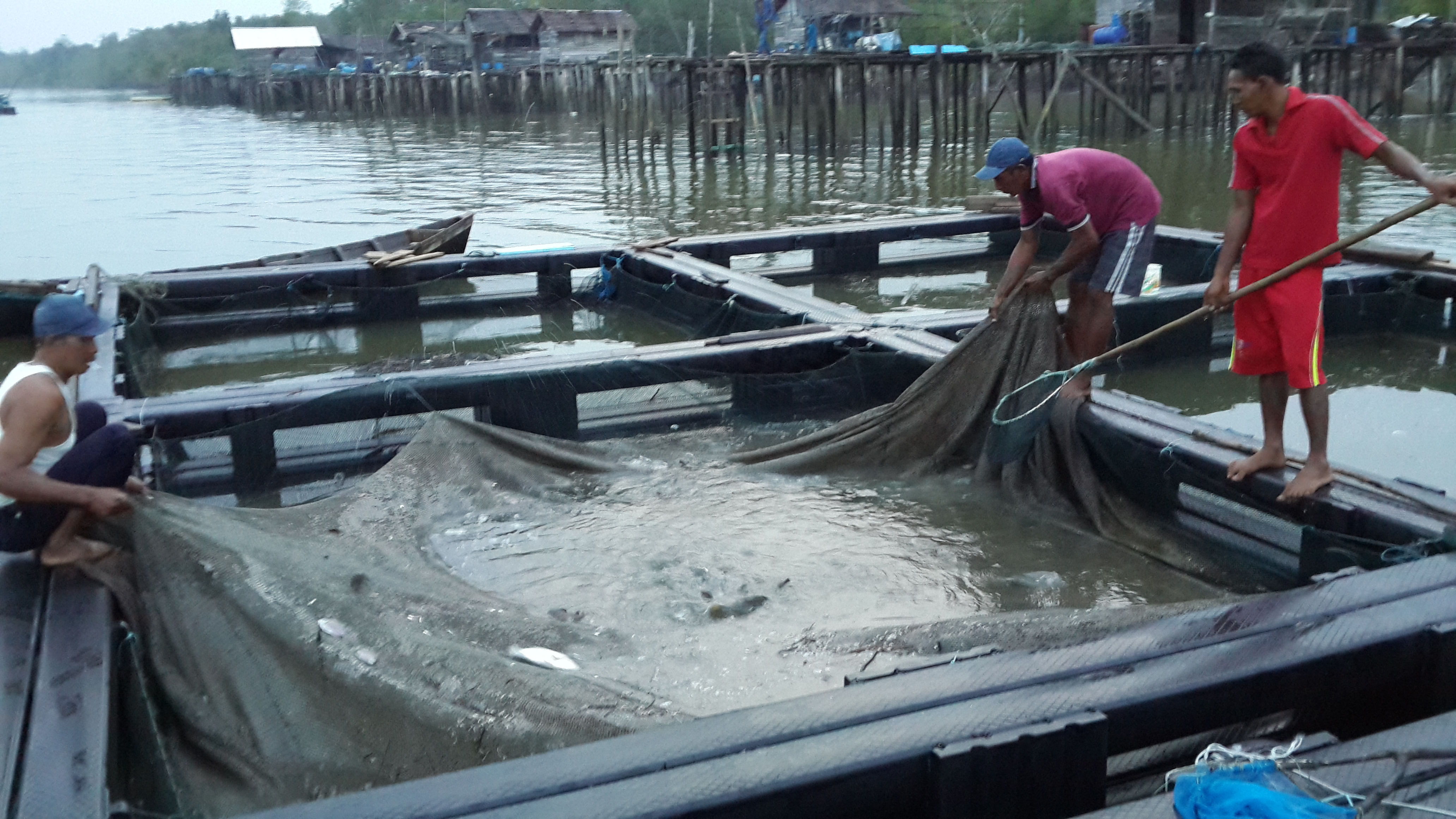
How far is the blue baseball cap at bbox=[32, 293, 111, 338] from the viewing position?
141 inches

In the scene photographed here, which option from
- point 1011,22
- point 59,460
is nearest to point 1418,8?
point 1011,22

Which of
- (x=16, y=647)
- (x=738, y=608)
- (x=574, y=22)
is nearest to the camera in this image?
(x=16, y=647)

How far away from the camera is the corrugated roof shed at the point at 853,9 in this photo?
1785 inches

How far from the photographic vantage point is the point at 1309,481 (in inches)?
160

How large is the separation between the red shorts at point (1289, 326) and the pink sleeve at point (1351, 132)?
0.42 metres

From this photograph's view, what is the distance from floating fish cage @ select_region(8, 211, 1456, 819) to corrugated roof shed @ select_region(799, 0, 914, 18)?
3746 centimetres

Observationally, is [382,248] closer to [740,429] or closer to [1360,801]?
[740,429]

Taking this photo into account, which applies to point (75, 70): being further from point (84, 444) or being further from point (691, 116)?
point (84, 444)

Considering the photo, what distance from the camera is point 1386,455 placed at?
241 inches

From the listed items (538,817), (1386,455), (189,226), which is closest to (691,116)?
(189,226)

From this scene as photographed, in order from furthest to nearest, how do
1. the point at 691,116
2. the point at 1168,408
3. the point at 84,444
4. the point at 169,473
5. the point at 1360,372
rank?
the point at 691,116 < the point at 1360,372 < the point at 169,473 < the point at 1168,408 < the point at 84,444

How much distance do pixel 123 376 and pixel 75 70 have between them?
588 feet

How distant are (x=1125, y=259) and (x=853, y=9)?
43.1 m

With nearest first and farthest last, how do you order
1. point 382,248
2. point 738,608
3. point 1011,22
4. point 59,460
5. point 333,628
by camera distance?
1. point 333,628
2. point 59,460
3. point 738,608
4. point 382,248
5. point 1011,22
